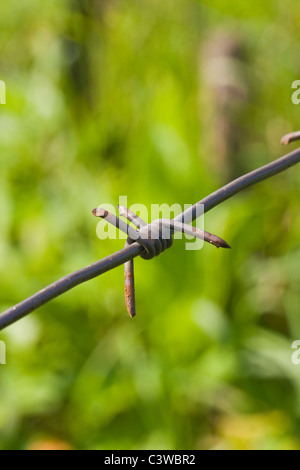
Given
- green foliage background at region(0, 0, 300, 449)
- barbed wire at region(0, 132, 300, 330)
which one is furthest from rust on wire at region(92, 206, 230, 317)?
green foliage background at region(0, 0, 300, 449)

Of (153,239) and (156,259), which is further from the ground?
(156,259)

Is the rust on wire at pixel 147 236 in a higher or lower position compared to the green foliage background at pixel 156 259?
lower

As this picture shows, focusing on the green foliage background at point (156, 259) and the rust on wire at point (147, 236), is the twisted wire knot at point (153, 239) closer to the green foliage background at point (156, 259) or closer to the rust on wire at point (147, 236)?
the rust on wire at point (147, 236)

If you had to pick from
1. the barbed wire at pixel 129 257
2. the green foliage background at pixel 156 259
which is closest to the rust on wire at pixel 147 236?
the barbed wire at pixel 129 257

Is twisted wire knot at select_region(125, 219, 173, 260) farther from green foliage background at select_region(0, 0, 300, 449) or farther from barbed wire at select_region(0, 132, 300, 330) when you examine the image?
green foliage background at select_region(0, 0, 300, 449)

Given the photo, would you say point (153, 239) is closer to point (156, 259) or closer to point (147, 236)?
point (147, 236)

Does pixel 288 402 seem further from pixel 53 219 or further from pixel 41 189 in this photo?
pixel 41 189

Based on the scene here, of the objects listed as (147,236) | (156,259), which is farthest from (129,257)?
(156,259)

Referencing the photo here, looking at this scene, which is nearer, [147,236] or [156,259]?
[147,236]
